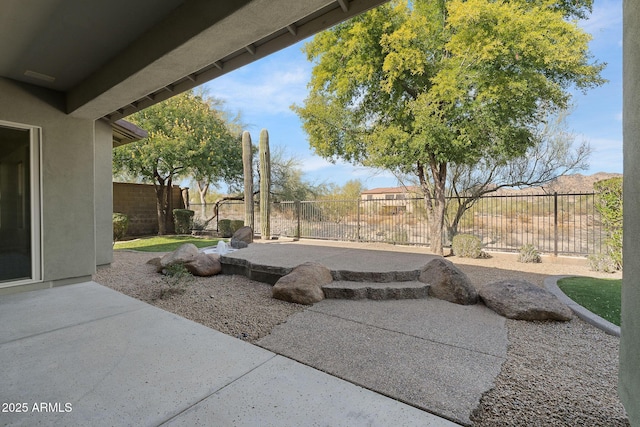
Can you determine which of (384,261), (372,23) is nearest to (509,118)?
(372,23)

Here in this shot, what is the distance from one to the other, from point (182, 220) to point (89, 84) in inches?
359

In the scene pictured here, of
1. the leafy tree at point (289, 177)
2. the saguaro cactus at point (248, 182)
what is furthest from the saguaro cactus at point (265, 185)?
the leafy tree at point (289, 177)

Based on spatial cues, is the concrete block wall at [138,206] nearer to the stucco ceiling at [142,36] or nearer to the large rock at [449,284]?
the stucco ceiling at [142,36]

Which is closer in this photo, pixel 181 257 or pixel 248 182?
pixel 181 257

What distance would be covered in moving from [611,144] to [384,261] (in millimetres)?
8179

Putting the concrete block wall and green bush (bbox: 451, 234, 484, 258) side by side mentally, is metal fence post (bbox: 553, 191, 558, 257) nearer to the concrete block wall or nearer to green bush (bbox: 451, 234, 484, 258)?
green bush (bbox: 451, 234, 484, 258)

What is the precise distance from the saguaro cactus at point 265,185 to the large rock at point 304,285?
667 cm

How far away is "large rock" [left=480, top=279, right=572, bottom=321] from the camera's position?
323 cm

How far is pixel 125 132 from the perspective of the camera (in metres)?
6.68

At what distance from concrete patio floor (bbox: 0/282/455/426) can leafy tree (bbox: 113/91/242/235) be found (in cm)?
905

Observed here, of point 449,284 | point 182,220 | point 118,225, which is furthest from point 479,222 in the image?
point 118,225

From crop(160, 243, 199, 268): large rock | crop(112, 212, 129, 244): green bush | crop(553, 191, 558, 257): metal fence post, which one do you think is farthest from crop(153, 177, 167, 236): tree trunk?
crop(553, 191, 558, 257): metal fence post

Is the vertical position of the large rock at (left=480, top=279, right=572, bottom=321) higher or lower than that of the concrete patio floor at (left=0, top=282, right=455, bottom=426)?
higher

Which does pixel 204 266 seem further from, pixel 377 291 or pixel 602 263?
pixel 602 263
